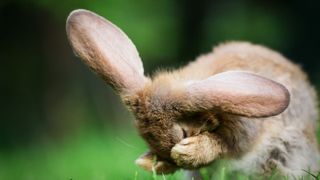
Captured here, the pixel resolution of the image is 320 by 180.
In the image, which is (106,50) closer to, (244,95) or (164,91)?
(164,91)

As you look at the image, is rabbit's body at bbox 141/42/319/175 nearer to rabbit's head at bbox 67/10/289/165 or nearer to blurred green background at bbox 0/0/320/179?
rabbit's head at bbox 67/10/289/165

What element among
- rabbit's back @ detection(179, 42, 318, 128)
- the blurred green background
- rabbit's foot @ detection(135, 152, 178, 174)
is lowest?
rabbit's foot @ detection(135, 152, 178, 174)

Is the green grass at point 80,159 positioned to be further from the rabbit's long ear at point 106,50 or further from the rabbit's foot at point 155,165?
the rabbit's long ear at point 106,50

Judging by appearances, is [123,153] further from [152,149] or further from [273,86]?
[273,86]

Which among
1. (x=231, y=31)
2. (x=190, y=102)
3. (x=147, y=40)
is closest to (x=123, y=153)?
(x=190, y=102)

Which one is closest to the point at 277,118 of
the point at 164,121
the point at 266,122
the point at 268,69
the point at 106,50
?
the point at 266,122

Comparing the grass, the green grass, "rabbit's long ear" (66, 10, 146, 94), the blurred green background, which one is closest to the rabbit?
"rabbit's long ear" (66, 10, 146, 94)
